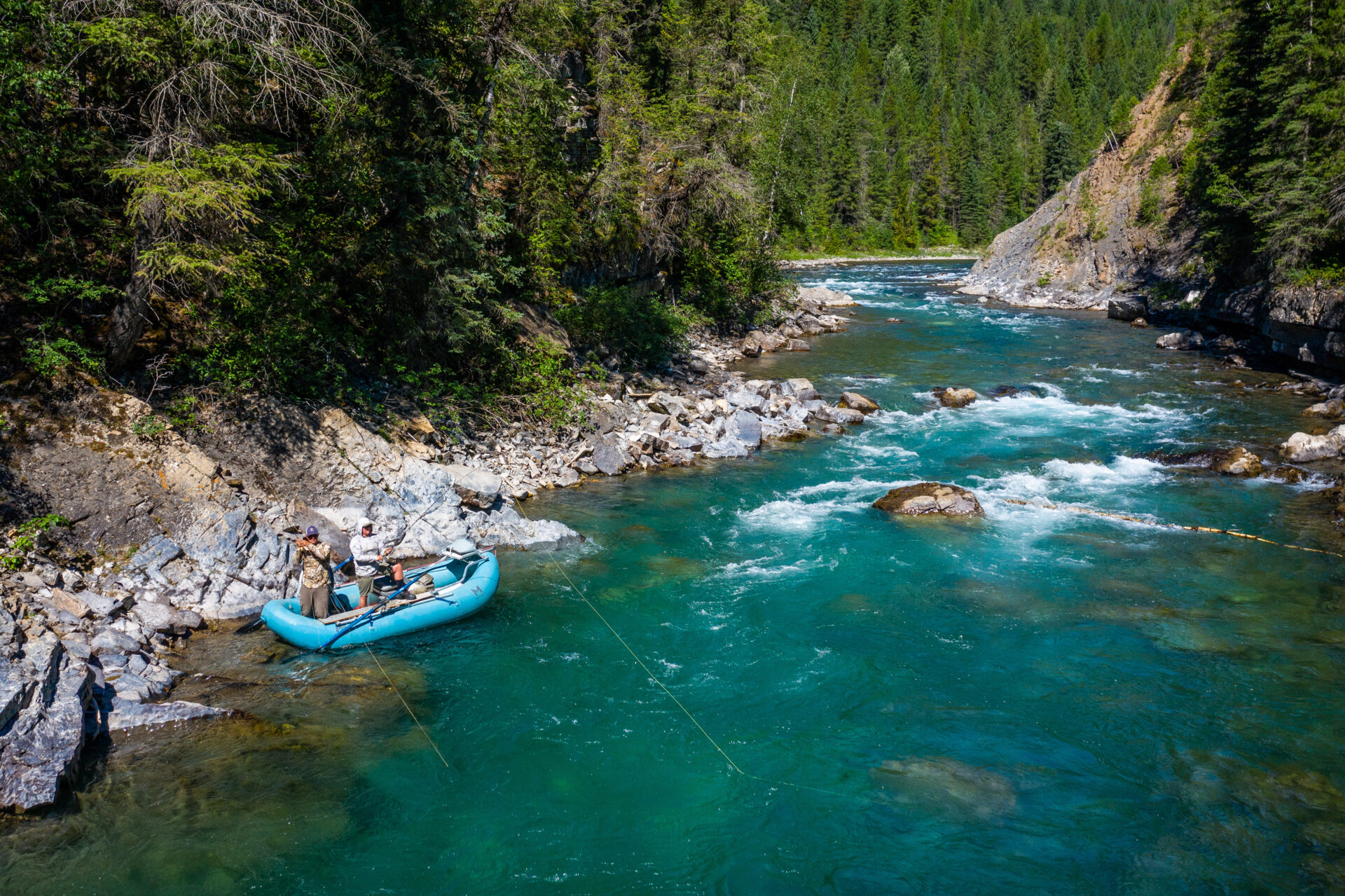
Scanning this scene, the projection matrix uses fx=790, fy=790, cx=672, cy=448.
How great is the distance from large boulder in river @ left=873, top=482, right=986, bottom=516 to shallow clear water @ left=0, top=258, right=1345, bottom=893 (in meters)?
0.37

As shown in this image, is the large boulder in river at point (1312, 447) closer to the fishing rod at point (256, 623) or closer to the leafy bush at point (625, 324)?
the leafy bush at point (625, 324)

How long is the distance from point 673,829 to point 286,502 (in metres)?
7.29

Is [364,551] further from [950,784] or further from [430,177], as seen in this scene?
[950,784]

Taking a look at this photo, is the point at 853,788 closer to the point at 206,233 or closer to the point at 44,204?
the point at 206,233

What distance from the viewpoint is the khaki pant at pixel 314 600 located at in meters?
9.18

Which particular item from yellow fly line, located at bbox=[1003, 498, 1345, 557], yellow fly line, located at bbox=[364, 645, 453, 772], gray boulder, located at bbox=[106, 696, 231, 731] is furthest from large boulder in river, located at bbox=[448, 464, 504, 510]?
yellow fly line, located at bbox=[1003, 498, 1345, 557]

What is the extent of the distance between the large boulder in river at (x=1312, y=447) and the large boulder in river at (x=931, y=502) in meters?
6.98

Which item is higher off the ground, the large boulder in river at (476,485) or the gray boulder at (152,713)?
the large boulder in river at (476,485)

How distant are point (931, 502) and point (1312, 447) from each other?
8.24 metres

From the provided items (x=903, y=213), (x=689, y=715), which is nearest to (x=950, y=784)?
(x=689, y=715)

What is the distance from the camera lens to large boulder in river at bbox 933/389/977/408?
Result: 798 inches

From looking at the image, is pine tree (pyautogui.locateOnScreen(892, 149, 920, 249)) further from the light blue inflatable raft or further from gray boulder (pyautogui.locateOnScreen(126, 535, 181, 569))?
gray boulder (pyautogui.locateOnScreen(126, 535, 181, 569))

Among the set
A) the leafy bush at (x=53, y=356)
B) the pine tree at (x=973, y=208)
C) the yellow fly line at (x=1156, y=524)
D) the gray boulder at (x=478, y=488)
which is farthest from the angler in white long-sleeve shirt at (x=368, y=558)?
the pine tree at (x=973, y=208)

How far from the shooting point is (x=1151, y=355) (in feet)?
85.5
